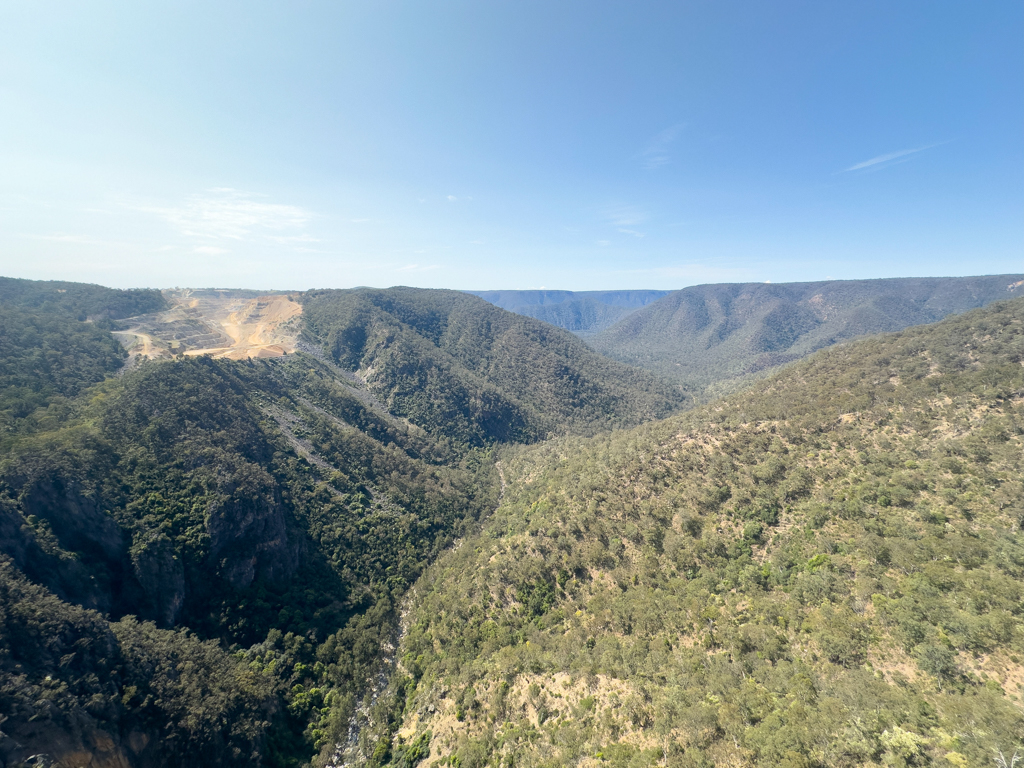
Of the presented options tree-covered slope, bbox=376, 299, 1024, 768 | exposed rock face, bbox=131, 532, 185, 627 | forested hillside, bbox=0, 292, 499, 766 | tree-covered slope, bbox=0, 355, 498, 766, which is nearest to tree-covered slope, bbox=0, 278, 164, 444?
forested hillside, bbox=0, 292, 499, 766

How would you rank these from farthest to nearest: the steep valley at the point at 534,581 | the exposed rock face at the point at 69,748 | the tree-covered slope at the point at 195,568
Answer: the tree-covered slope at the point at 195,568, the exposed rock face at the point at 69,748, the steep valley at the point at 534,581

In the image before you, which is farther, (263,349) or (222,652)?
(263,349)

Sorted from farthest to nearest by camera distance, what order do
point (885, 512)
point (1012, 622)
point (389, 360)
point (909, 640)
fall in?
point (389, 360) → point (885, 512) → point (909, 640) → point (1012, 622)

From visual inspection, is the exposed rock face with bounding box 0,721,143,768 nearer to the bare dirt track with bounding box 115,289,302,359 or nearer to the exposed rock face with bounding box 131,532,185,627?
the exposed rock face with bounding box 131,532,185,627

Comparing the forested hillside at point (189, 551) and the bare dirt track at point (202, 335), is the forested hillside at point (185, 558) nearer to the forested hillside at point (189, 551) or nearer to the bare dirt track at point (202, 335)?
the forested hillside at point (189, 551)

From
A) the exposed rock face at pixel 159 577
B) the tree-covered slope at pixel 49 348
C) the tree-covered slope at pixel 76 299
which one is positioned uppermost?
the tree-covered slope at pixel 76 299

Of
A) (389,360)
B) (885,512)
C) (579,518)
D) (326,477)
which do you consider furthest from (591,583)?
(389,360)

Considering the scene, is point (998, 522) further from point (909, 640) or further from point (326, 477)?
point (326, 477)

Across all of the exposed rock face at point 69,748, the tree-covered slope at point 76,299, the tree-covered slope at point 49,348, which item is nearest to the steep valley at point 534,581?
the exposed rock face at point 69,748
